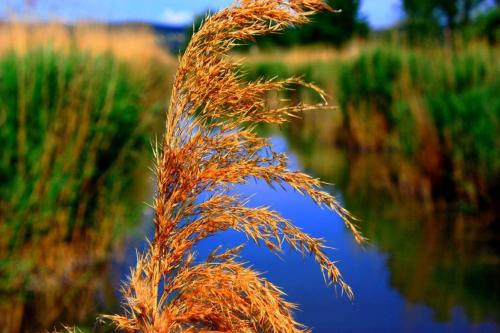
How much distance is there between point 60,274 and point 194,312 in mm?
3862

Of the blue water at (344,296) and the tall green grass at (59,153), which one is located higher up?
the tall green grass at (59,153)

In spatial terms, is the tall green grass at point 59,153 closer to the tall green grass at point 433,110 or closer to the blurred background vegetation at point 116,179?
the blurred background vegetation at point 116,179

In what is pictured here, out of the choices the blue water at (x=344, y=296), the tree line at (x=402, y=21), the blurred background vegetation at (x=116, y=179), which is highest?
the tree line at (x=402, y=21)

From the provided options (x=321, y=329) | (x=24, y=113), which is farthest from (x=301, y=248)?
(x=24, y=113)

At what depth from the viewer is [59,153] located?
5102 mm

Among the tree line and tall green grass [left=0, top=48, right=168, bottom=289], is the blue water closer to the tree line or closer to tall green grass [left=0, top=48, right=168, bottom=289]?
tall green grass [left=0, top=48, right=168, bottom=289]

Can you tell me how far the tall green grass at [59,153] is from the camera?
4734 mm

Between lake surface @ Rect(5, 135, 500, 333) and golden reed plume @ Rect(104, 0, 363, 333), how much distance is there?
92.7 inches

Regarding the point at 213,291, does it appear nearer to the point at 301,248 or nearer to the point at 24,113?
the point at 301,248

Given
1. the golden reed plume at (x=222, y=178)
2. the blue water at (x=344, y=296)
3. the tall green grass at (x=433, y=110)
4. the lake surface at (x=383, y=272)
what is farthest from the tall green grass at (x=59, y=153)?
the golden reed plume at (x=222, y=178)

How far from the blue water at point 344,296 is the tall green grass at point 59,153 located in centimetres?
56

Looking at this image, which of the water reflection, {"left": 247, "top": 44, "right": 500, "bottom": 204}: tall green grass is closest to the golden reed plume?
the water reflection

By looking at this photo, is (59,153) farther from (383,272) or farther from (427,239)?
(427,239)

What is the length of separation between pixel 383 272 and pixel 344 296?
1.70 ft
